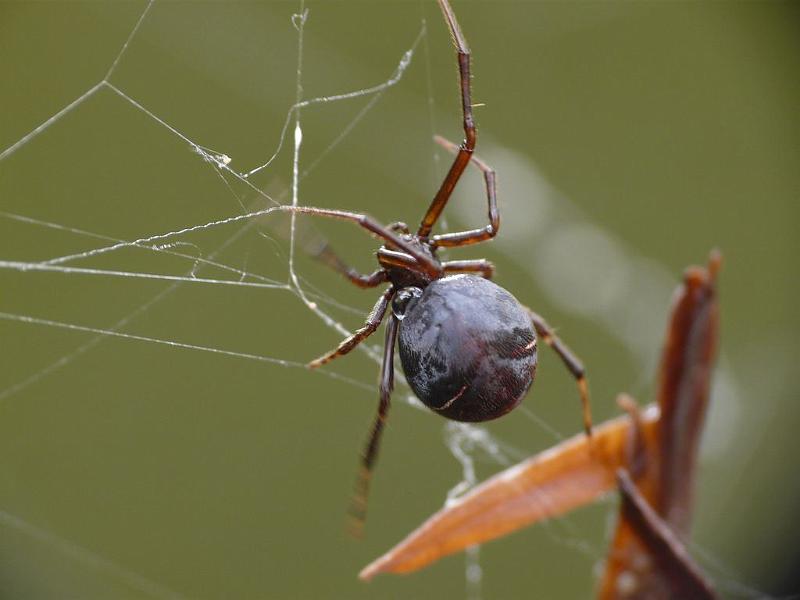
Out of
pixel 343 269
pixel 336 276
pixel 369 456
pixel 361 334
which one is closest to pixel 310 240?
pixel 343 269

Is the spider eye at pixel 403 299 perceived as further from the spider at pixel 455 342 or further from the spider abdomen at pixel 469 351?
the spider abdomen at pixel 469 351

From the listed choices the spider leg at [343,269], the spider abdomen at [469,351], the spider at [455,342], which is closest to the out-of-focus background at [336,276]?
the spider leg at [343,269]

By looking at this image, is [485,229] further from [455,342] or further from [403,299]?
[455,342]

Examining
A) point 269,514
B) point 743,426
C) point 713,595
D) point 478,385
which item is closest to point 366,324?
point 478,385

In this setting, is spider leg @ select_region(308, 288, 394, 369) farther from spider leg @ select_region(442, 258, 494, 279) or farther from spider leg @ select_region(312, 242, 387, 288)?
spider leg @ select_region(442, 258, 494, 279)

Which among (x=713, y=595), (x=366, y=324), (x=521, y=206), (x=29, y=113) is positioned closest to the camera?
(x=713, y=595)

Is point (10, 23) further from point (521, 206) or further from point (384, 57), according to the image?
point (521, 206)

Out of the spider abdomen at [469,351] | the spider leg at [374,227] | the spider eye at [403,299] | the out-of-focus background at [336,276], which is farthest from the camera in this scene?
the out-of-focus background at [336,276]
